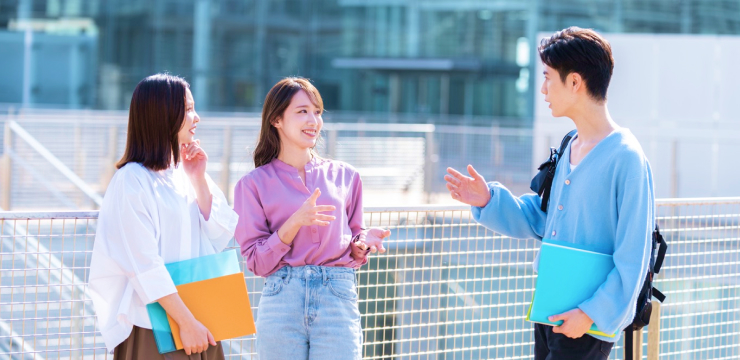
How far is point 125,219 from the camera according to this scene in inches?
100

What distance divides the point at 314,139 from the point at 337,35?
2391 cm

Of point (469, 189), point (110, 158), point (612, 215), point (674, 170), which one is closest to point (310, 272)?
point (469, 189)

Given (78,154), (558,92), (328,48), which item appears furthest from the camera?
(328,48)

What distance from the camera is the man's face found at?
2.65m

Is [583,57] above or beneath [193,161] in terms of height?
above

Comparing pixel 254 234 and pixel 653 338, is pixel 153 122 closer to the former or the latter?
pixel 254 234

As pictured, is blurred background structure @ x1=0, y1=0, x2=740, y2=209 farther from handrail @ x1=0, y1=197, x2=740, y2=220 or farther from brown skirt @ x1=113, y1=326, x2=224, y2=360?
brown skirt @ x1=113, y1=326, x2=224, y2=360

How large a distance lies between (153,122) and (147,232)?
358mm

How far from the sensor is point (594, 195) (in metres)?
2.61

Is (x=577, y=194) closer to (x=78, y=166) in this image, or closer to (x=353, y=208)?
(x=353, y=208)

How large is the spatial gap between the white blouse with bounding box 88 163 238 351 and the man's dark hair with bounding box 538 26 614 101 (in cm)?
126

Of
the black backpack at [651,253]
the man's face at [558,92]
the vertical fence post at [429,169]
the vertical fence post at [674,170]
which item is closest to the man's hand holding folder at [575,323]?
the black backpack at [651,253]

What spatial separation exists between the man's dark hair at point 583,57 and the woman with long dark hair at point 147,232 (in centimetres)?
117

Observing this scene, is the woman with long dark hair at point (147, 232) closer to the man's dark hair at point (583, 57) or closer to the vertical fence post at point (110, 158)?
the man's dark hair at point (583, 57)
